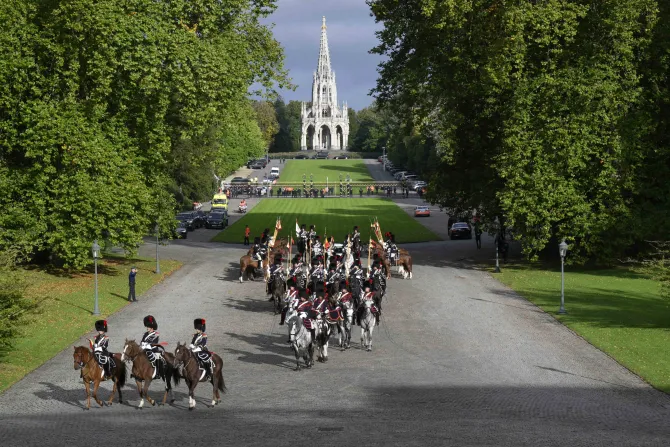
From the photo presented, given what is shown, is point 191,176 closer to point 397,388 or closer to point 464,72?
point 464,72

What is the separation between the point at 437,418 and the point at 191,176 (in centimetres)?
7006

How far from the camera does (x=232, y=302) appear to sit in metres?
39.7

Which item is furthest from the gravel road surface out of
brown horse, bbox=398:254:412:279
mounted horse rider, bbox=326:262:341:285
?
brown horse, bbox=398:254:412:279

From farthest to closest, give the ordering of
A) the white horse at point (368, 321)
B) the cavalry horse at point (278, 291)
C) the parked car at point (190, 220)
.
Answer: the parked car at point (190, 220)
the cavalry horse at point (278, 291)
the white horse at point (368, 321)

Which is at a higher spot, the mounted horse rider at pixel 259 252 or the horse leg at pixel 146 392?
the mounted horse rider at pixel 259 252

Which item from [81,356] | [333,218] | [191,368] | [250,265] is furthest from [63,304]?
[333,218]

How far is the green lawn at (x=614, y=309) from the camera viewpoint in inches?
1134

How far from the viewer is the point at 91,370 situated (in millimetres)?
22406

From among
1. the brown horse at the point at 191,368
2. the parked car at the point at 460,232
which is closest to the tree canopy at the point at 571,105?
the parked car at the point at 460,232

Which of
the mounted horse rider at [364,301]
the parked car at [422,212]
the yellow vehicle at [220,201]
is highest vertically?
the yellow vehicle at [220,201]

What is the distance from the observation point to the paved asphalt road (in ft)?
64.0

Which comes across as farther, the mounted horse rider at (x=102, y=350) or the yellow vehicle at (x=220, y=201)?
the yellow vehicle at (x=220, y=201)

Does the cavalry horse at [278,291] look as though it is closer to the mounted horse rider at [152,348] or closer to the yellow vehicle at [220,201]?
the mounted horse rider at [152,348]

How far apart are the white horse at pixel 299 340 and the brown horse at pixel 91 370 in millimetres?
5223
